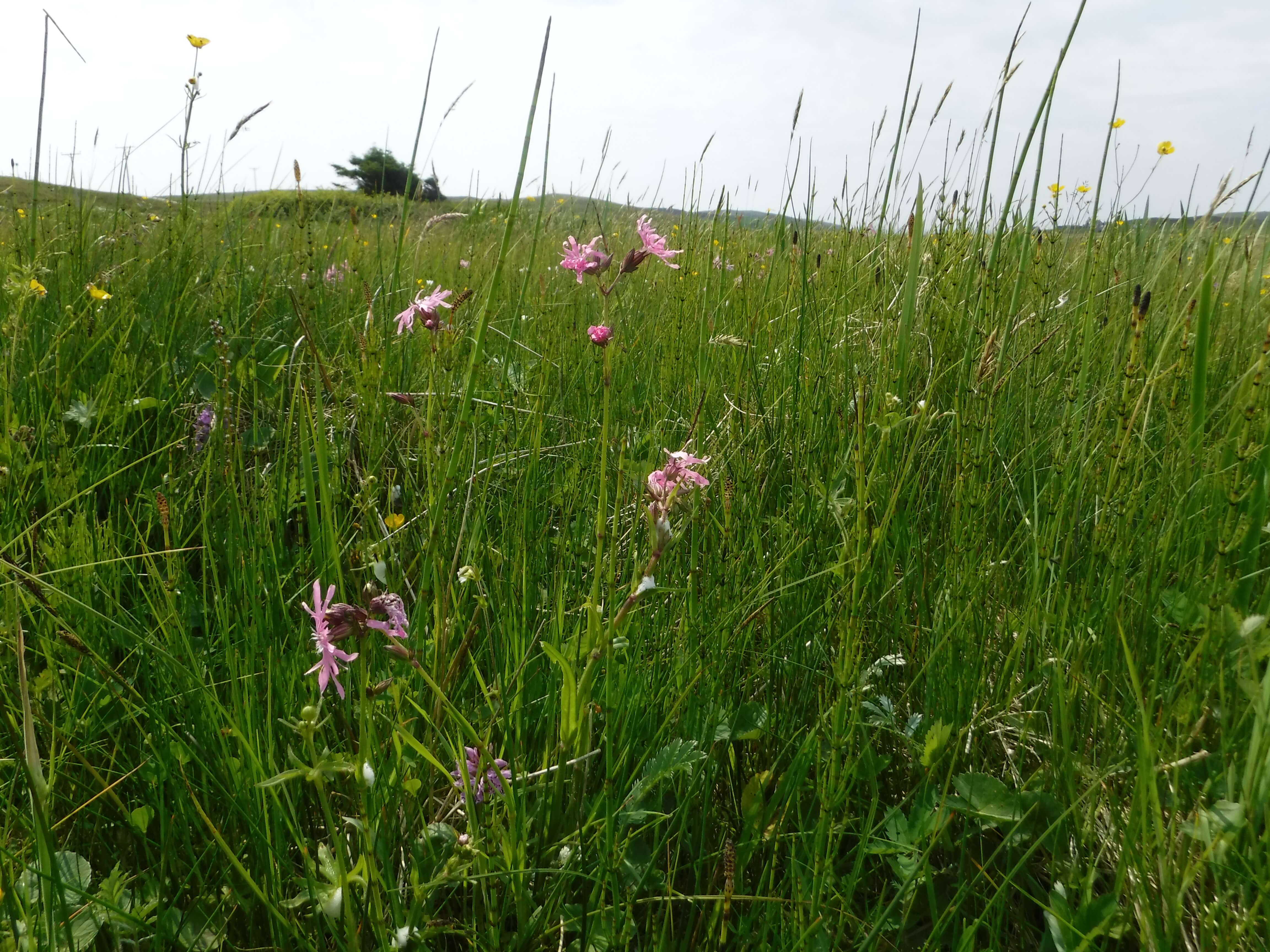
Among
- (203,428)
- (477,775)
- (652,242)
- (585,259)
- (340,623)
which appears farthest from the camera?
(203,428)

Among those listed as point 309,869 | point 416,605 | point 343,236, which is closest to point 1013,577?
point 416,605

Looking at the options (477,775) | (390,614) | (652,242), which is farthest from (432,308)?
(477,775)

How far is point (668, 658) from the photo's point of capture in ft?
3.76

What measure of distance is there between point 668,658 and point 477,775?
0.34 m

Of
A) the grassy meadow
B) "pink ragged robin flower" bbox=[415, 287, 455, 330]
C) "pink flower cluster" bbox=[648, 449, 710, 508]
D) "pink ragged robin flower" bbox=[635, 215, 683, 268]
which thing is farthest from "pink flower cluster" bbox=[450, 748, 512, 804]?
"pink ragged robin flower" bbox=[635, 215, 683, 268]

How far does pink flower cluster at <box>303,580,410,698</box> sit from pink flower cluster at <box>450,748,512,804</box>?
17cm

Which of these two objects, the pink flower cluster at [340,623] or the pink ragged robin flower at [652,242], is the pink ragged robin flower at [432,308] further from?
the pink flower cluster at [340,623]

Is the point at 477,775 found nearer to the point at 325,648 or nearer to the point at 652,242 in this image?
the point at 325,648

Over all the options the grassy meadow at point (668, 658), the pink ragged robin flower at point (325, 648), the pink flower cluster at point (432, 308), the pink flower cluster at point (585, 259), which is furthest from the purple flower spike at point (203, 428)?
the pink ragged robin flower at point (325, 648)

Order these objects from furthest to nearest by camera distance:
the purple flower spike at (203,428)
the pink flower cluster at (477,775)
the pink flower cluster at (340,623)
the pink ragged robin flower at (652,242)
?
the purple flower spike at (203,428) → the pink ragged robin flower at (652,242) → the pink flower cluster at (477,775) → the pink flower cluster at (340,623)

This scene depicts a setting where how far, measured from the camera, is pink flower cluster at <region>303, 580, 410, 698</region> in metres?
0.76

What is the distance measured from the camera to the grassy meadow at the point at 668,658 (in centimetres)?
82

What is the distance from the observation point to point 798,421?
167 cm

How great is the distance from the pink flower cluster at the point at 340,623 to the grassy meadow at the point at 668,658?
14 mm
